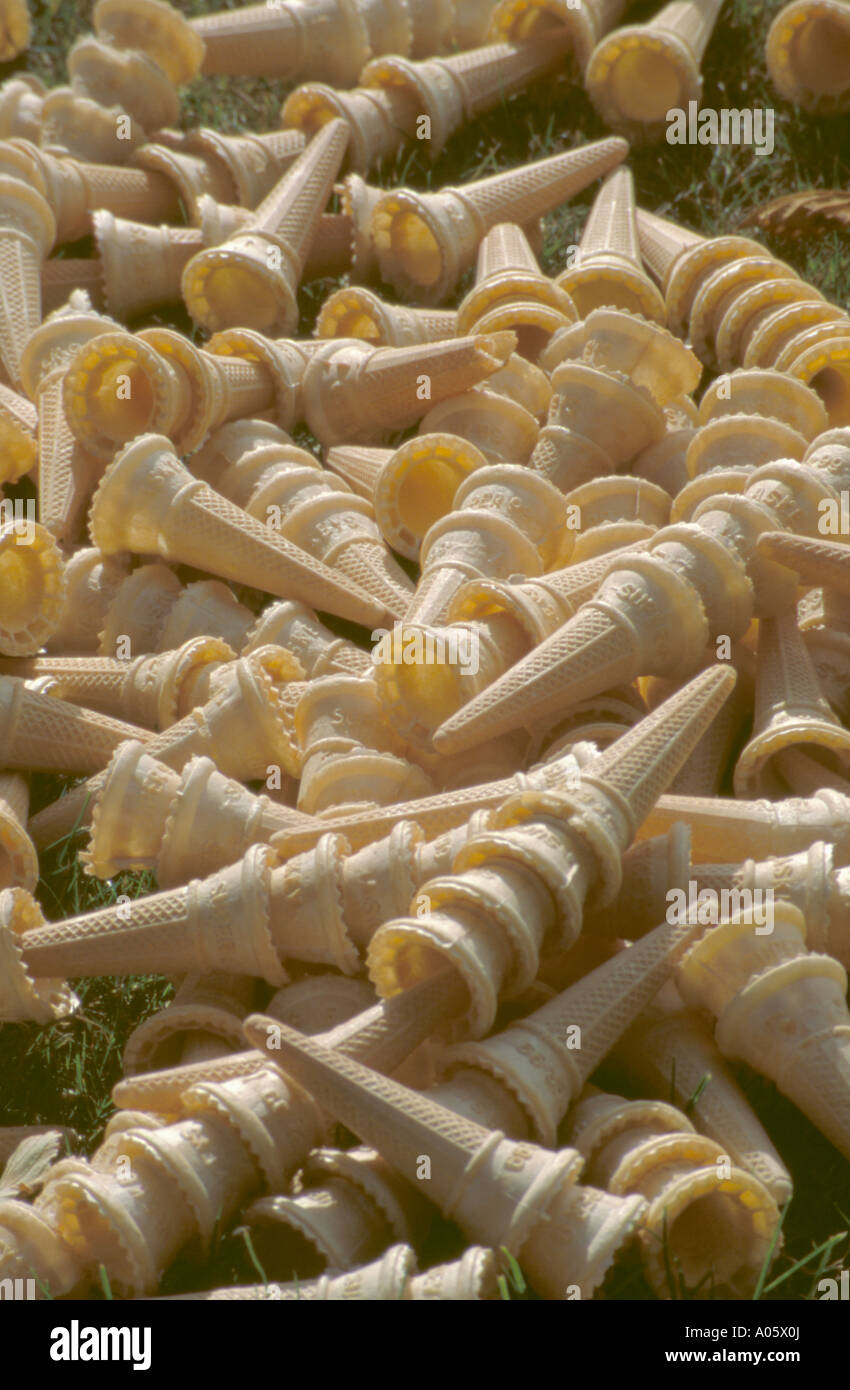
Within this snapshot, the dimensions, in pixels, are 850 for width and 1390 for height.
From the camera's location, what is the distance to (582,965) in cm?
279

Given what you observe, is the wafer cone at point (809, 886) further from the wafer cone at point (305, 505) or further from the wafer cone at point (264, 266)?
the wafer cone at point (264, 266)

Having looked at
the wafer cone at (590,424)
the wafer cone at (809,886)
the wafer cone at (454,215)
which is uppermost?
the wafer cone at (454,215)

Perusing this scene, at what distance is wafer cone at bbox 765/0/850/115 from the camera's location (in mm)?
5117

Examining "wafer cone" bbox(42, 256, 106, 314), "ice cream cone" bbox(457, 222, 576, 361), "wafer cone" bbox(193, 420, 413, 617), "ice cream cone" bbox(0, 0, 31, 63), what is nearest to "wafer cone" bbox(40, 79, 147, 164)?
"wafer cone" bbox(42, 256, 106, 314)

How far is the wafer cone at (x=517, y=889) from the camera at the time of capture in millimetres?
2445

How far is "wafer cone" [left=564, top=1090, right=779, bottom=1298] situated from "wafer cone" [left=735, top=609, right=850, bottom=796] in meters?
0.84

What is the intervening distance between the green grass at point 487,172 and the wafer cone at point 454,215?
0.11 meters

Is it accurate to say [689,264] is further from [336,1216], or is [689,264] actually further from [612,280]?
[336,1216]

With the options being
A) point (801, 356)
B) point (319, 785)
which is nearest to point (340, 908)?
point (319, 785)

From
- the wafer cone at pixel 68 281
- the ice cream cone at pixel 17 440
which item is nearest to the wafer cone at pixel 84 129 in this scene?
the wafer cone at pixel 68 281

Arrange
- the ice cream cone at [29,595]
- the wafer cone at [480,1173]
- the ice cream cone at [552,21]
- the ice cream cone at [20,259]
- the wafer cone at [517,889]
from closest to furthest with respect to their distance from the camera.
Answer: the wafer cone at [480,1173]
the wafer cone at [517,889]
the ice cream cone at [29,595]
the ice cream cone at [20,259]
the ice cream cone at [552,21]

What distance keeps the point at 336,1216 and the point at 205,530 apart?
67.1 inches

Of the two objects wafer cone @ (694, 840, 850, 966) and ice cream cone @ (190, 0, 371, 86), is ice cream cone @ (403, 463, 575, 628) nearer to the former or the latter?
wafer cone @ (694, 840, 850, 966)

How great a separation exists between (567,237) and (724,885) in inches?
112
